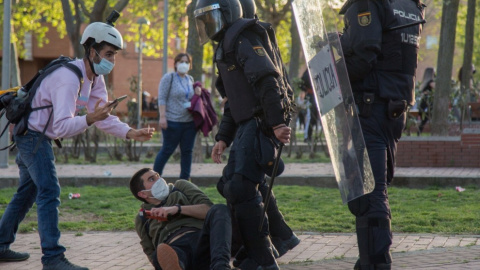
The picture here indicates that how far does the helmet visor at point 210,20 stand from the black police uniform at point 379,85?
0.86 metres

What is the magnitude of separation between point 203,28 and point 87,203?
14.6 feet

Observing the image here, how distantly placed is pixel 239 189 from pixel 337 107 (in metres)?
0.90

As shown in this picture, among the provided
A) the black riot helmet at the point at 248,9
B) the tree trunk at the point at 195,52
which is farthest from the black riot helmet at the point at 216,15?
the tree trunk at the point at 195,52

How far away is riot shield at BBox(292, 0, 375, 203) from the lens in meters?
4.82

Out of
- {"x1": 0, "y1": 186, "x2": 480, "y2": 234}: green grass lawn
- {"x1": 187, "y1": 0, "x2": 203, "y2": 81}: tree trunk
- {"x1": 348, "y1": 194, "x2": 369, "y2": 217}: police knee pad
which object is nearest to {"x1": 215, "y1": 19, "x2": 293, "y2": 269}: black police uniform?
{"x1": 348, "y1": 194, "x2": 369, "y2": 217}: police knee pad

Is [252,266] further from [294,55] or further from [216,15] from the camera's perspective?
[294,55]

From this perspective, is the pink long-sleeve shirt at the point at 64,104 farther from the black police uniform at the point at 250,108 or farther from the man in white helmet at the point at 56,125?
the black police uniform at the point at 250,108

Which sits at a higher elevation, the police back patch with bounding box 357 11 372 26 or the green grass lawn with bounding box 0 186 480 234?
the police back patch with bounding box 357 11 372 26

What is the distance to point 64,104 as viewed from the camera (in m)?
5.53

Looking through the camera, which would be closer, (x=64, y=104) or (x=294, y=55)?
(x=64, y=104)

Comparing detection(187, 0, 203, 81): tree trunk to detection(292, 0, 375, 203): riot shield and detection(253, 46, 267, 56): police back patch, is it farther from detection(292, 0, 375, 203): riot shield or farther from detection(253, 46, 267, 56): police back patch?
detection(292, 0, 375, 203): riot shield

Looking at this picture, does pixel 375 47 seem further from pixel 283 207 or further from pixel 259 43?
pixel 283 207

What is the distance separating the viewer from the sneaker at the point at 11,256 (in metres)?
6.17

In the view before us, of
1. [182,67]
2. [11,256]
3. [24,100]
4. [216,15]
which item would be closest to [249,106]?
[216,15]
